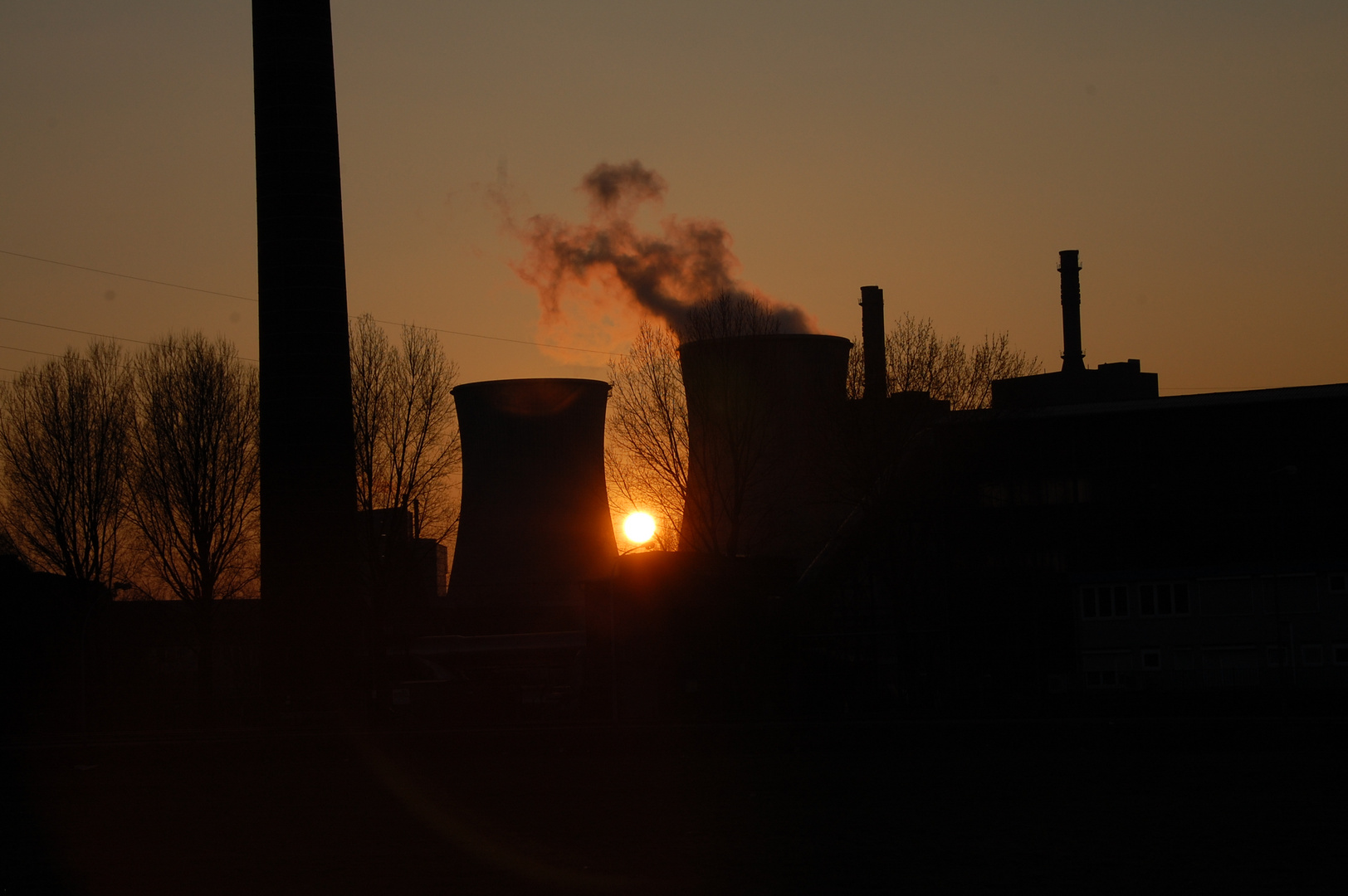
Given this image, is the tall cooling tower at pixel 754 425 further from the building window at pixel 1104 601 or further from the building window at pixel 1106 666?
the building window at pixel 1106 666

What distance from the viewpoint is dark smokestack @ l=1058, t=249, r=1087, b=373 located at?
57094 millimetres

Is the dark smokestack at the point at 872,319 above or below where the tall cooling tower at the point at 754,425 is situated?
above

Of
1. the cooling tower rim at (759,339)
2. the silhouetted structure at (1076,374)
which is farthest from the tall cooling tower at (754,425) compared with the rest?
the silhouetted structure at (1076,374)

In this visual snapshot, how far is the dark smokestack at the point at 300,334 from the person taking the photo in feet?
105

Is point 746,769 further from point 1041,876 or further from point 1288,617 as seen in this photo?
point 1288,617

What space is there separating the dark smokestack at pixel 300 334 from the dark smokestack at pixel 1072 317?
→ 109ft

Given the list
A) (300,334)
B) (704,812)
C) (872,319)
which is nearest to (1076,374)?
(872,319)

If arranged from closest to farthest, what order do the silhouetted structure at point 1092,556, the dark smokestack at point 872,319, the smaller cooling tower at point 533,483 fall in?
the silhouetted structure at point 1092,556, the smaller cooling tower at point 533,483, the dark smokestack at point 872,319

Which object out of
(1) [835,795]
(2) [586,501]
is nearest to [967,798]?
(1) [835,795]

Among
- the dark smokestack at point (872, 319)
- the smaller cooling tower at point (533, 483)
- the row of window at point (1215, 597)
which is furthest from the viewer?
the dark smokestack at point (872, 319)

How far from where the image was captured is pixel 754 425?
3997 centimetres

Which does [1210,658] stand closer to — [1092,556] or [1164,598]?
[1164,598]

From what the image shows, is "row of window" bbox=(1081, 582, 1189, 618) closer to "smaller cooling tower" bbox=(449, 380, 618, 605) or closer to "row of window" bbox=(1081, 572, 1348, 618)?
"row of window" bbox=(1081, 572, 1348, 618)

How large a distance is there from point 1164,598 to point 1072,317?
2128cm
